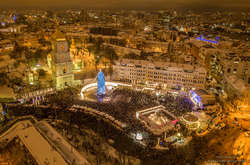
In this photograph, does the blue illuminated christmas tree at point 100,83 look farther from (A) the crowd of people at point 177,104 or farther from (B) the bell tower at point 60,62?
(A) the crowd of people at point 177,104

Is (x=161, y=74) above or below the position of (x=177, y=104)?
above

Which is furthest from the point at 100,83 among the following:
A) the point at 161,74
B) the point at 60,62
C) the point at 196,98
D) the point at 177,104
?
the point at 196,98

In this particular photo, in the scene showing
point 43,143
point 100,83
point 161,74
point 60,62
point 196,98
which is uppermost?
point 60,62

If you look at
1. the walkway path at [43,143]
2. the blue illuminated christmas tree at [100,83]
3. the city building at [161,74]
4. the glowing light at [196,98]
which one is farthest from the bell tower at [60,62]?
the glowing light at [196,98]

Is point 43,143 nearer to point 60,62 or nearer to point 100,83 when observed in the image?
point 100,83

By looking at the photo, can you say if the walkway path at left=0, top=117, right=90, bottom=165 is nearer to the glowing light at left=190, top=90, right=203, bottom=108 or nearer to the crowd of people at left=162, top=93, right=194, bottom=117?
the crowd of people at left=162, top=93, right=194, bottom=117

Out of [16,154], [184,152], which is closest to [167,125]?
[184,152]
